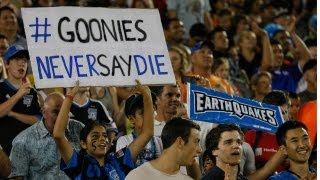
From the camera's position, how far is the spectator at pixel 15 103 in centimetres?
909

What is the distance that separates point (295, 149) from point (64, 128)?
5.49 ft

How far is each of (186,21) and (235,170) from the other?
7.99m

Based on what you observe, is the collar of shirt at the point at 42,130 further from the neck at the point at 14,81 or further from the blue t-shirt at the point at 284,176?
the blue t-shirt at the point at 284,176

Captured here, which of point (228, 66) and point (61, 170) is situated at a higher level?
point (228, 66)

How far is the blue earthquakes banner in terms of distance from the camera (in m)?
8.62

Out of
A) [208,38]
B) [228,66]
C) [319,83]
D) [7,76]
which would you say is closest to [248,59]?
[208,38]

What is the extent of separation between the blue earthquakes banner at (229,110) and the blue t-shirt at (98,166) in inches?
30.9

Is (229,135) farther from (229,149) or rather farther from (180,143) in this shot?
(180,143)

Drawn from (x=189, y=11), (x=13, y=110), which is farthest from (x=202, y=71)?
(x=189, y=11)

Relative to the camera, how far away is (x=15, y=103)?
8.99 m

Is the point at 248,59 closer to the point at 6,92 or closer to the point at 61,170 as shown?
the point at 6,92

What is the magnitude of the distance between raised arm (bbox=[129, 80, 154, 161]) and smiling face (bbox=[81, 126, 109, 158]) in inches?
7.6

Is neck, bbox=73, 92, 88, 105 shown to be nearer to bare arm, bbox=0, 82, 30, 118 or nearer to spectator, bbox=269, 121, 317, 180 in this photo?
bare arm, bbox=0, 82, 30, 118

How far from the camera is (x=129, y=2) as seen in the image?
1525cm
